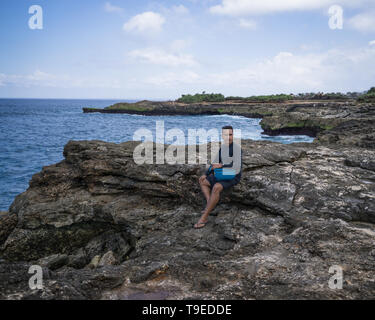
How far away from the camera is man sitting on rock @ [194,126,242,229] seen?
6.46 metres

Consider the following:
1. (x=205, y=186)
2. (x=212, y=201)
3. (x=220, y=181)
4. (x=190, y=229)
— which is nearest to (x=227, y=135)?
(x=220, y=181)

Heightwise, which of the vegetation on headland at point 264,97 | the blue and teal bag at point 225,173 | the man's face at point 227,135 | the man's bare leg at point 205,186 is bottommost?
the man's bare leg at point 205,186

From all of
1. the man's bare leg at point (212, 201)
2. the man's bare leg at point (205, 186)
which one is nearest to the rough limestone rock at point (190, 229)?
the man's bare leg at point (212, 201)

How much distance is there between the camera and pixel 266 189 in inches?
266

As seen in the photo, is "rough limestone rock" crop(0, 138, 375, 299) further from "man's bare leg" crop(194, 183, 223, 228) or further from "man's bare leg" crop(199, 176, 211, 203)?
"man's bare leg" crop(199, 176, 211, 203)

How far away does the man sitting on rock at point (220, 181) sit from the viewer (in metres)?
6.46

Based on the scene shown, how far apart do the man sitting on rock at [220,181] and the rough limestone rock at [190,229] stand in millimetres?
316

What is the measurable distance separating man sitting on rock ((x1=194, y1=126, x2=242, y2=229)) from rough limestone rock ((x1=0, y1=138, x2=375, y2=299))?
1.04 ft

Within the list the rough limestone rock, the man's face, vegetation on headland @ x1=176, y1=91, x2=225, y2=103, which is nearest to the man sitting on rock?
the man's face

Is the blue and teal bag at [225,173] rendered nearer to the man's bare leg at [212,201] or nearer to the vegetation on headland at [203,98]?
Answer: the man's bare leg at [212,201]

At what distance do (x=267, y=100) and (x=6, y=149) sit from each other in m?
61.9

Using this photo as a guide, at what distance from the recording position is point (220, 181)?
6.55m

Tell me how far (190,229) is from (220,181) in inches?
49.4

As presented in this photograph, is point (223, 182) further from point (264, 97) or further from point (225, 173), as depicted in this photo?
point (264, 97)
